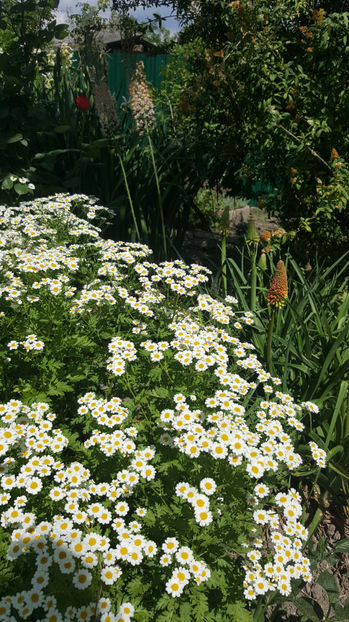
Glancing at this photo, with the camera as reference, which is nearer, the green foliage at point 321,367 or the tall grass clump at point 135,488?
the tall grass clump at point 135,488

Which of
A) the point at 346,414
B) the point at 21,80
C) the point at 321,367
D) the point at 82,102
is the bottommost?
the point at 346,414

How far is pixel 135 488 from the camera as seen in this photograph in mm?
1808

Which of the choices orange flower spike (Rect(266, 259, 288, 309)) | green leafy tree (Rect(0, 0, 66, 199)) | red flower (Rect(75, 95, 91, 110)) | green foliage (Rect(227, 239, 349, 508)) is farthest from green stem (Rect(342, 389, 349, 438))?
red flower (Rect(75, 95, 91, 110))

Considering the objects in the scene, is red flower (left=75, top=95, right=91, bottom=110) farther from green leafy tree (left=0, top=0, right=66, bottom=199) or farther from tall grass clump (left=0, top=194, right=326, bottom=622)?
tall grass clump (left=0, top=194, right=326, bottom=622)

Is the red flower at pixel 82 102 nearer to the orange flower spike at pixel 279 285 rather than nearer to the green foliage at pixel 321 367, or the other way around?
the green foliage at pixel 321 367

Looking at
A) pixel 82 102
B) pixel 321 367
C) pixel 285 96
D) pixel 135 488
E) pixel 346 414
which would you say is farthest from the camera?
pixel 82 102

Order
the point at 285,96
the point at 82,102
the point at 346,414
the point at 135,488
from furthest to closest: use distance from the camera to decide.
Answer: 1. the point at 82,102
2. the point at 285,96
3. the point at 346,414
4. the point at 135,488

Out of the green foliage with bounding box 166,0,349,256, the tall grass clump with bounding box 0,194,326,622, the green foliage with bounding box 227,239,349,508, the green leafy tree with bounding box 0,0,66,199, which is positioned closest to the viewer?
the tall grass clump with bounding box 0,194,326,622

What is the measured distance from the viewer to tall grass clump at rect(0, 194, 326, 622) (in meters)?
1.46

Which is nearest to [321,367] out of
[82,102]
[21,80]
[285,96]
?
[285,96]

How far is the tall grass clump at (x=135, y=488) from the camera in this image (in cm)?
146

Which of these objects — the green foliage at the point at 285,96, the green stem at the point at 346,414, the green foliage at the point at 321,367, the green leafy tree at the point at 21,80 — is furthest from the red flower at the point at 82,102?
the green stem at the point at 346,414

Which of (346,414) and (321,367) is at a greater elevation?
(321,367)

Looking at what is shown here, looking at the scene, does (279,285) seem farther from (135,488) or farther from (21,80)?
(21,80)
